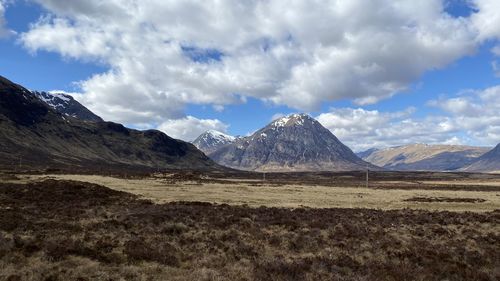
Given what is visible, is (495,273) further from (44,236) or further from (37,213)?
(37,213)

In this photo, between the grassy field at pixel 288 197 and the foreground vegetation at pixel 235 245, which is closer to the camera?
the foreground vegetation at pixel 235 245

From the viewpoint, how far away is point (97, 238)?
22547 mm

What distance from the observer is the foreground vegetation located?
17234mm

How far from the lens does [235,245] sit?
2308cm

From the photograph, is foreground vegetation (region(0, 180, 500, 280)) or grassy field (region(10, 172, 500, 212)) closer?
foreground vegetation (region(0, 180, 500, 280))

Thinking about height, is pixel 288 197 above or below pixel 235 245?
above

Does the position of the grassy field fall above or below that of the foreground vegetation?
above

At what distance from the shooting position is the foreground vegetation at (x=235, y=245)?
56.5 ft

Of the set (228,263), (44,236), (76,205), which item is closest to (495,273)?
(228,263)

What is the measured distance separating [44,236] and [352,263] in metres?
14.7

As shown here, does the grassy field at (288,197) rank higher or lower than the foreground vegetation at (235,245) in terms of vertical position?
higher

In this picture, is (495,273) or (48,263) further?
(495,273)

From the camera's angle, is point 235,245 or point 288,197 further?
point 288,197

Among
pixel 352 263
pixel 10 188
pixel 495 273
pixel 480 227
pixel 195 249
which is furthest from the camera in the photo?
pixel 10 188
